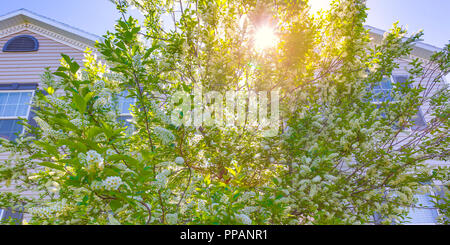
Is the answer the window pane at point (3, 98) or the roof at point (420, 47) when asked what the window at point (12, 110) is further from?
the roof at point (420, 47)

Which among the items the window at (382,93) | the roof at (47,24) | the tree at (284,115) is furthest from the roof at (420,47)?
the roof at (47,24)

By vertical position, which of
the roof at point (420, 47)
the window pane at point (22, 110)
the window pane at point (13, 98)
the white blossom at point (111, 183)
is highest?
the roof at point (420, 47)

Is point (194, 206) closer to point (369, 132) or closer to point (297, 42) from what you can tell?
point (369, 132)

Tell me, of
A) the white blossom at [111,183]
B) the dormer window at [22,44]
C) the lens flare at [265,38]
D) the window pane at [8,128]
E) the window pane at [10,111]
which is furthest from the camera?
the dormer window at [22,44]

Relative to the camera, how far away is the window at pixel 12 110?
24.7 ft

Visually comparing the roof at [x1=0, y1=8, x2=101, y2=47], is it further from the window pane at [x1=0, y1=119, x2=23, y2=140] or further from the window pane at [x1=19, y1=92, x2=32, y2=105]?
the window pane at [x1=0, y1=119, x2=23, y2=140]

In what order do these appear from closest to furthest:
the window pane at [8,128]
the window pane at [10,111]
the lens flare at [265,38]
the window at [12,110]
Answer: the lens flare at [265,38], the window pane at [8,128], the window at [12,110], the window pane at [10,111]

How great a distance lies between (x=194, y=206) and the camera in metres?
2.73

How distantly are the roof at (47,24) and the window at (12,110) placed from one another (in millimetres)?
2757

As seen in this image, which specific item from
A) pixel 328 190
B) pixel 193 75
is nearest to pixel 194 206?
pixel 328 190

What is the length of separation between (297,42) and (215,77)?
5.35 feet

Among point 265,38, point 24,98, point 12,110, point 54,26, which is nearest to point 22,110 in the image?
point 12,110

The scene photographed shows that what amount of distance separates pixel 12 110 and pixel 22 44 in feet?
9.96

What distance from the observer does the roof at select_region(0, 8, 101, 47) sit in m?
8.56
